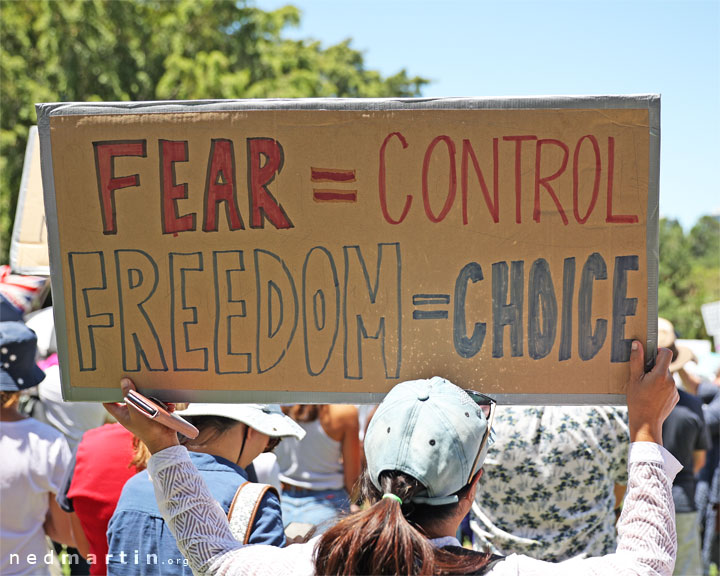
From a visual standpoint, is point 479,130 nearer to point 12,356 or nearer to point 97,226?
point 97,226

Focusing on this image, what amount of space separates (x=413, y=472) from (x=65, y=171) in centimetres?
117

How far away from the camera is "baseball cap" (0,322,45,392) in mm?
2956

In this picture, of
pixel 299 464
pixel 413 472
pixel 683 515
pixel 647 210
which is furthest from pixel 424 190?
pixel 683 515

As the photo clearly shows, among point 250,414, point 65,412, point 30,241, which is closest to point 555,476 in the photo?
point 250,414

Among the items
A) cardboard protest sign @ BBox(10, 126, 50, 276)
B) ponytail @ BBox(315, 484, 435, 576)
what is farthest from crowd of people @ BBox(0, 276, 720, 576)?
A: cardboard protest sign @ BBox(10, 126, 50, 276)

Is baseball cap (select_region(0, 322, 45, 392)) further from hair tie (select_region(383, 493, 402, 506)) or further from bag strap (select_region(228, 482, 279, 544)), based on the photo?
hair tie (select_region(383, 493, 402, 506))

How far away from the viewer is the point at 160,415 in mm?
1713

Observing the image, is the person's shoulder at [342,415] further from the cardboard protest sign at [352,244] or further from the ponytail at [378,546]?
the ponytail at [378,546]

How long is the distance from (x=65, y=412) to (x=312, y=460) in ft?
4.34

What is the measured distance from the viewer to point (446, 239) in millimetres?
1795

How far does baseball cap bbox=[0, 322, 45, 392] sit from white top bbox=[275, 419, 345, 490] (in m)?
1.31

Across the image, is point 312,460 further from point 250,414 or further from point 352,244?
point 352,244

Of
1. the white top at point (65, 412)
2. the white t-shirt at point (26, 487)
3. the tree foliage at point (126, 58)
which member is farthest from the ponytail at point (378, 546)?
the tree foliage at point (126, 58)

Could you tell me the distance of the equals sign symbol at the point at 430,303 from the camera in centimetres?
179
